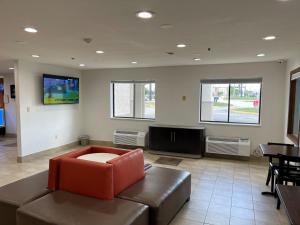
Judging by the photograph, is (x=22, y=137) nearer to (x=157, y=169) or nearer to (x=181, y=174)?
(x=157, y=169)

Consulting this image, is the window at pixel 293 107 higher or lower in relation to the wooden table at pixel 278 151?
higher

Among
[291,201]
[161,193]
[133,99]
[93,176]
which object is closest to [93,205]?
[93,176]

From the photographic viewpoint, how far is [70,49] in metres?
3.91

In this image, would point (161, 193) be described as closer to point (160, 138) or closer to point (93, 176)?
point (93, 176)

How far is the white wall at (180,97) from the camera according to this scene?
5.42 meters

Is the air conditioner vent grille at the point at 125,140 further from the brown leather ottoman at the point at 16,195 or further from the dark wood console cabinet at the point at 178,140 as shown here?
the brown leather ottoman at the point at 16,195

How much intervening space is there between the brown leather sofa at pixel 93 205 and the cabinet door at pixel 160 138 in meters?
2.88

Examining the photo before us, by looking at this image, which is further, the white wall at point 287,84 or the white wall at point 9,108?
the white wall at point 9,108

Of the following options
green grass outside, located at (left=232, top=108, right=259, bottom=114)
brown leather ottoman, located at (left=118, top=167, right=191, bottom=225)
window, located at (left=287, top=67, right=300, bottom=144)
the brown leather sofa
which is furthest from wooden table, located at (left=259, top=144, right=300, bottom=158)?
green grass outside, located at (left=232, top=108, right=259, bottom=114)

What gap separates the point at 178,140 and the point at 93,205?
3.85m

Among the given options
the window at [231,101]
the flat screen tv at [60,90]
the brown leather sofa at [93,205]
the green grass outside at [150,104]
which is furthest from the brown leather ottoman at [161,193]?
the flat screen tv at [60,90]

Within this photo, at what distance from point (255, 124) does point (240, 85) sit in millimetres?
1030

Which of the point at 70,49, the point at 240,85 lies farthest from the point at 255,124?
the point at 70,49

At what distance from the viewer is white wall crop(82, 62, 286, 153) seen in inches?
213
